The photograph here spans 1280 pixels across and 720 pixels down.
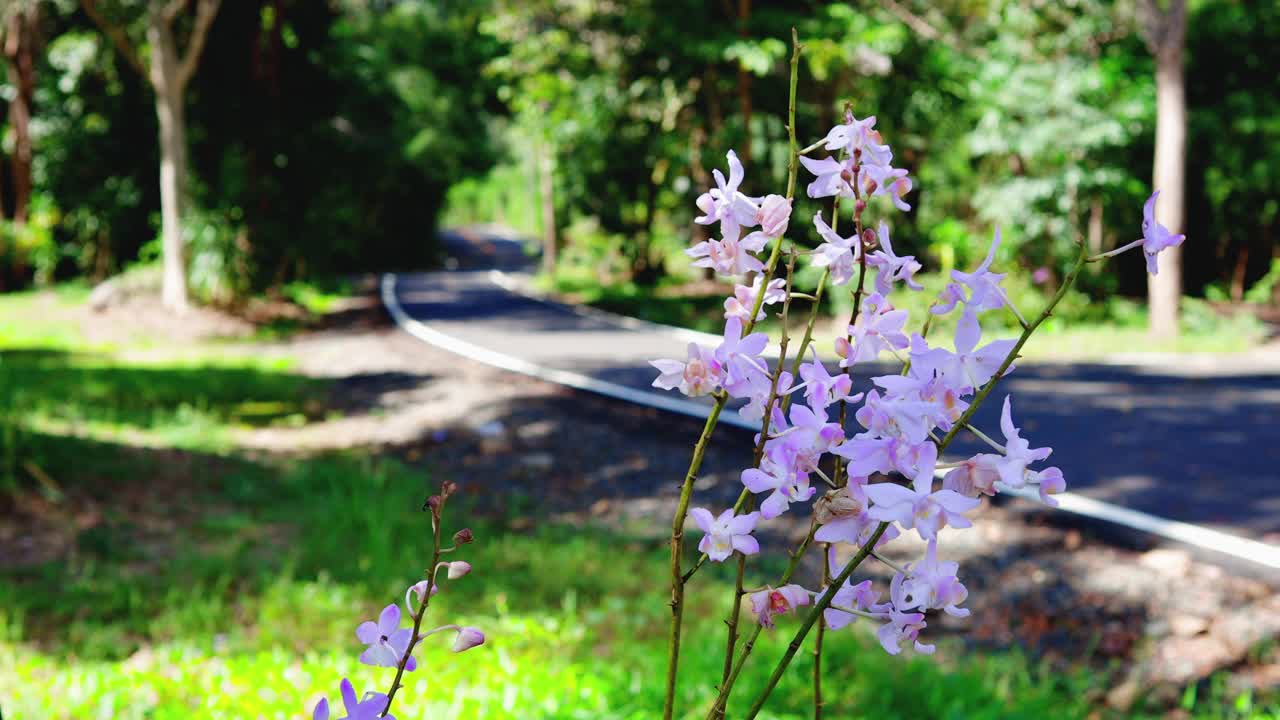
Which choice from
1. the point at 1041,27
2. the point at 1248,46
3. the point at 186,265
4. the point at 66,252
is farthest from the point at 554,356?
the point at 66,252

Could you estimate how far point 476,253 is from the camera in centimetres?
4028

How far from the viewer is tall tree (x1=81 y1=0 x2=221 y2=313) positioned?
1387cm

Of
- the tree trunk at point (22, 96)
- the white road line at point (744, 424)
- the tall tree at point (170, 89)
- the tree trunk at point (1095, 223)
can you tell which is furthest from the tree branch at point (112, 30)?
the tree trunk at point (1095, 223)

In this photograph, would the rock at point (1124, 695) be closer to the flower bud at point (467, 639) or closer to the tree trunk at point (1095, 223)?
the flower bud at point (467, 639)

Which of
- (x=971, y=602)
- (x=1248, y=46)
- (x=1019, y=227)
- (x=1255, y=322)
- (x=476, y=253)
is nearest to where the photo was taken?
(x=971, y=602)

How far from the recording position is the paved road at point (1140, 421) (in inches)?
211

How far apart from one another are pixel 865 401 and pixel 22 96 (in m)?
22.9

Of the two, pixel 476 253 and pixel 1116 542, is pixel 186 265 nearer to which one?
pixel 1116 542

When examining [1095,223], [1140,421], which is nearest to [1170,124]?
[1095,223]

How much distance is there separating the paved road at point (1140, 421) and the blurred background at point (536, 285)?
0.89 m

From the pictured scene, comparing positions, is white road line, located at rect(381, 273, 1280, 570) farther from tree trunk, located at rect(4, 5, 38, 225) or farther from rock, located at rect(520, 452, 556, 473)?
tree trunk, located at rect(4, 5, 38, 225)

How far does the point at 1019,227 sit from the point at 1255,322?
2952 mm

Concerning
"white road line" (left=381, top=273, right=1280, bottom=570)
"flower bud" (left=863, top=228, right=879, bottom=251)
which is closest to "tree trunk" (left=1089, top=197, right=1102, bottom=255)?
"white road line" (left=381, top=273, right=1280, bottom=570)

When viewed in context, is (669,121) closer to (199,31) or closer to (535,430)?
(199,31)
